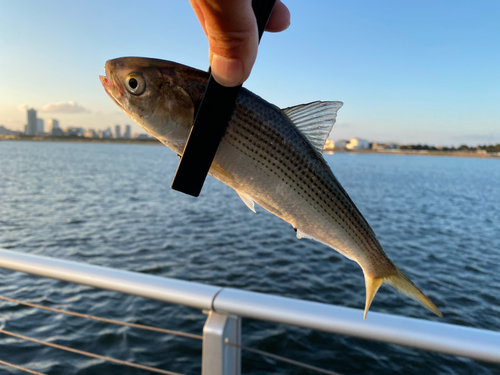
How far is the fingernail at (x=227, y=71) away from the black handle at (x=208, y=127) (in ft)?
0.06

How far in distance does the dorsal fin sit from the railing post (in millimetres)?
2138

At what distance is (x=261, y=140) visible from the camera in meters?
1.21

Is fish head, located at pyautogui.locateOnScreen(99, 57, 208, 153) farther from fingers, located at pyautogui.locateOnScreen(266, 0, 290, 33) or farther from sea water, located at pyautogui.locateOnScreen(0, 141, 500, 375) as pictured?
sea water, located at pyautogui.locateOnScreen(0, 141, 500, 375)

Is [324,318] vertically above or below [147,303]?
above

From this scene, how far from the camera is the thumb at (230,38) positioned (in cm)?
101

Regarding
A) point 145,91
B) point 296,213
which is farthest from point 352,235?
point 145,91

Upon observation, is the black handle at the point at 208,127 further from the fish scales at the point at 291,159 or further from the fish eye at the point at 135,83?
the fish eye at the point at 135,83

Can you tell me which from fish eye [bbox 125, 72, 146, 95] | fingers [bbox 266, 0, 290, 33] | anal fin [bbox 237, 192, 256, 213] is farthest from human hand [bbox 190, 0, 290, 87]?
fingers [bbox 266, 0, 290, 33]

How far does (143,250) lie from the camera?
16.3 meters

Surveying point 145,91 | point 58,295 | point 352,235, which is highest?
point 145,91

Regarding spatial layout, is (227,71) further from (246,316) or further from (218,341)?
(218,341)

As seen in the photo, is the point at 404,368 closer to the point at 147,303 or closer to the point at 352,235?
the point at 147,303

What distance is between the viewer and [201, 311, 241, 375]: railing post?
2871mm

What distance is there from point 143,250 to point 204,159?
16407 mm
